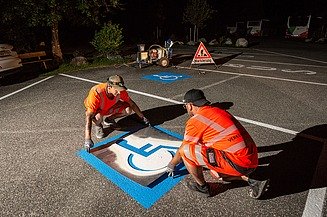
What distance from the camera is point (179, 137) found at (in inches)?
183

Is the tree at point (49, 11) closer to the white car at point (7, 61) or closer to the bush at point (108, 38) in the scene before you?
the bush at point (108, 38)

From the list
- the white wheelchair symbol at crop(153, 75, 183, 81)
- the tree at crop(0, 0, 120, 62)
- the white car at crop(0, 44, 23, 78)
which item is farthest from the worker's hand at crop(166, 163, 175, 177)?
the tree at crop(0, 0, 120, 62)

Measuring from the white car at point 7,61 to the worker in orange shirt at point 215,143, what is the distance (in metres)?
7.64

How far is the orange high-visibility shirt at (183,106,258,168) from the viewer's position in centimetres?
272

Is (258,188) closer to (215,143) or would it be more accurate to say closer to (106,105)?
(215,143)

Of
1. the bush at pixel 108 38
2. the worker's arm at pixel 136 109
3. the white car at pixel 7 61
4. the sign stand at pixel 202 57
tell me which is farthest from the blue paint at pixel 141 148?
the bush at pixel 108 38

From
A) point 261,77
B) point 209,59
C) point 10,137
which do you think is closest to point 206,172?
point 10,137

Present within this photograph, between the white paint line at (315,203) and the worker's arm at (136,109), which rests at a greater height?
the worker's arm at (136,109)

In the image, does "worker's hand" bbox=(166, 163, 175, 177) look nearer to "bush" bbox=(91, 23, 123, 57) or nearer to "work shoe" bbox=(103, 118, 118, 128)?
"work shoe" bbox=(103, 118, 118, 128)

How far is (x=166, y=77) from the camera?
373 inches

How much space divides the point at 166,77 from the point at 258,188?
6.93 m

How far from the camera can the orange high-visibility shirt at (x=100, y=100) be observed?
4.15 m

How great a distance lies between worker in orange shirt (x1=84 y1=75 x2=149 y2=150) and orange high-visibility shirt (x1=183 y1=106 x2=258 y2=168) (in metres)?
1.85

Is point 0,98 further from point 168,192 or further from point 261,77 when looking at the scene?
point 261,77
